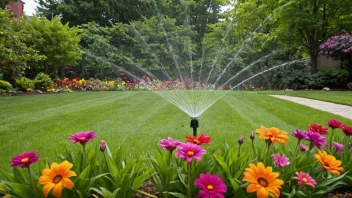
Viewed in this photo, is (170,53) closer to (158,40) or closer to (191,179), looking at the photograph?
(158,40)

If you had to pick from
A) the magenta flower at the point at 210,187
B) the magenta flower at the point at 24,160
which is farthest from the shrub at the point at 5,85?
the magenta flower at the point at 210,187

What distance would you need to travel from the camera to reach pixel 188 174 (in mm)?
1368

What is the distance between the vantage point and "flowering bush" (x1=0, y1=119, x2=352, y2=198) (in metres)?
1.22

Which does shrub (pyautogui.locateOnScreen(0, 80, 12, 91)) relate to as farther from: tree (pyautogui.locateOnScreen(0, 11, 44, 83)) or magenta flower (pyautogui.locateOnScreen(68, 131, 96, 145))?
magenta flower (pyautogui.locateOnScreen(68, 131, 96, 145))

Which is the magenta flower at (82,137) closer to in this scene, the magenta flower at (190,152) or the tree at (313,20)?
the magenta flower at (190,152)

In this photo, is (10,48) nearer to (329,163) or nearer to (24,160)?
(24,160)

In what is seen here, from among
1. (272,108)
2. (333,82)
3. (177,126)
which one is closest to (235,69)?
(333,82)

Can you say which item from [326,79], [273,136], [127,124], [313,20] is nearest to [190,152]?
[273,136]

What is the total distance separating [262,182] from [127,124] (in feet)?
11.5

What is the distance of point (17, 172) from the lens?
1.42 meters

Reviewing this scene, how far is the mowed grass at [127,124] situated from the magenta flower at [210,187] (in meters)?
1.44

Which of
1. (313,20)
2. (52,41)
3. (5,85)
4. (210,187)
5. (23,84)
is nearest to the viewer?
(210,187)

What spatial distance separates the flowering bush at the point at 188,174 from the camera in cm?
122

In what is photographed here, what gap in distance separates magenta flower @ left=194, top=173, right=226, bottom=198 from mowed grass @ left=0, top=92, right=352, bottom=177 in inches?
56.6
